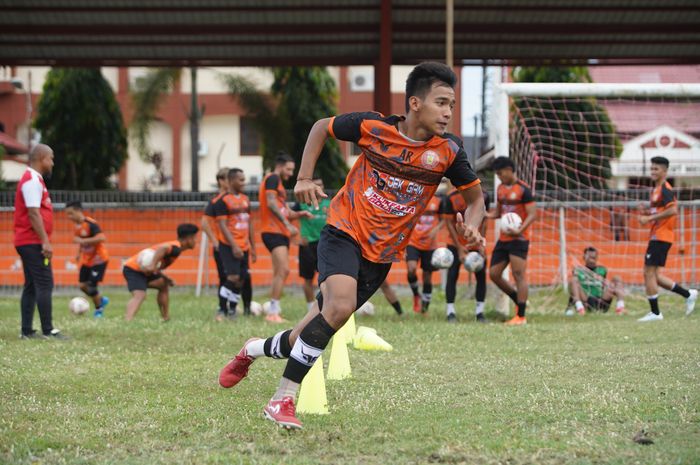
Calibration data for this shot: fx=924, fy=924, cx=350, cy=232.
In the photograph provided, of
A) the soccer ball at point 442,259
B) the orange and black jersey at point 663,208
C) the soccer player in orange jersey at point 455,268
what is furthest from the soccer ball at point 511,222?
the orange and black jersey at point 663,208

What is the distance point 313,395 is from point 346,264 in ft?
2.95

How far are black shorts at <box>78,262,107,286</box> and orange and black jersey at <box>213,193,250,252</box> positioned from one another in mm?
2802

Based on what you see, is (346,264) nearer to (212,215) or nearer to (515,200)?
(515,200)

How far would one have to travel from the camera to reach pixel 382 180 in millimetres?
5637

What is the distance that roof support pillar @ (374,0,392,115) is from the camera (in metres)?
18.1

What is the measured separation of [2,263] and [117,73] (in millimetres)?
22743

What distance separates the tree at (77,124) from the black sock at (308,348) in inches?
992

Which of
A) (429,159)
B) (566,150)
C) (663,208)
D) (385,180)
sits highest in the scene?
(566,150)

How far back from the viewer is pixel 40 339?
1013 cm

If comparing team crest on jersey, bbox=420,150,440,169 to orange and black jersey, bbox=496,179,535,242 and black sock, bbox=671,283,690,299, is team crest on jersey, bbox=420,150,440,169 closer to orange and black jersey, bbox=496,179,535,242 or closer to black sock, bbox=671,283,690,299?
orange and black jersey, bbox=496,179,535,242

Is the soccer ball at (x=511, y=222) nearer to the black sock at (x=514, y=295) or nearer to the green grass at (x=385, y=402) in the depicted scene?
the black sock at (x=514, y=295)

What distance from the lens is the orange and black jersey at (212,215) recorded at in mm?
13547

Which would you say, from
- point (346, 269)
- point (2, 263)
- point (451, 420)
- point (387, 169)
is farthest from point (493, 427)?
point (2, 263)

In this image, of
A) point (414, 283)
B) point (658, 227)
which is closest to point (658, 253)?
point (658, 227)
